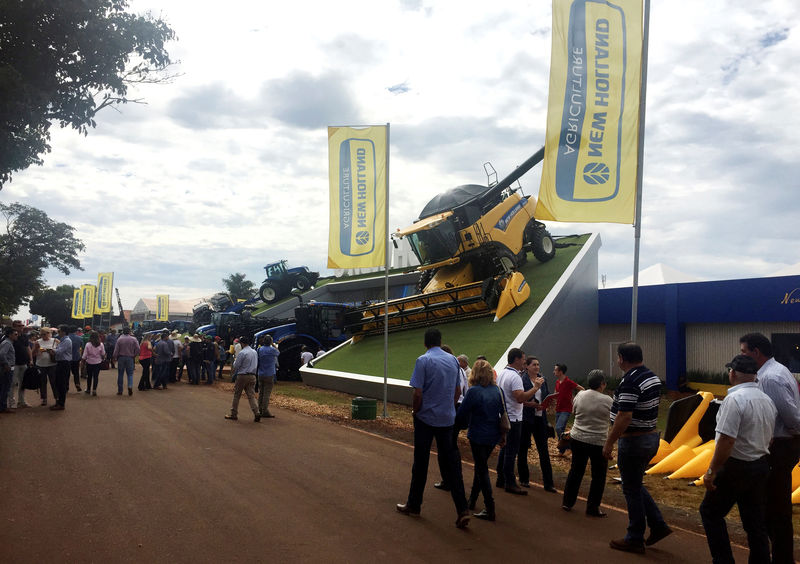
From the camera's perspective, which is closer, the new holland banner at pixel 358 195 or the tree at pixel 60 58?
the tree at pixel 60 58

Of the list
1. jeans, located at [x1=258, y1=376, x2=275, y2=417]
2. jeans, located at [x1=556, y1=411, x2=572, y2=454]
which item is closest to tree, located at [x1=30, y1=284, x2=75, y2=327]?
jeans, located at [x1=258, y1=376, x2=275, y2=417]

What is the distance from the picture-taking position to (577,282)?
20844mm

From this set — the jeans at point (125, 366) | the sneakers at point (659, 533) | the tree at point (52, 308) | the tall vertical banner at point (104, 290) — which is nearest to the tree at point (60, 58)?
the jeans at point (125, 366)

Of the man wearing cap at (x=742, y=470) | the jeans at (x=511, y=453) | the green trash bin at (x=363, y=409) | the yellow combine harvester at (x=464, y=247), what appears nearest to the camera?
the man wearing cap at (x=742, y=470)

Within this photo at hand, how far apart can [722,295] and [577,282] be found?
444cm

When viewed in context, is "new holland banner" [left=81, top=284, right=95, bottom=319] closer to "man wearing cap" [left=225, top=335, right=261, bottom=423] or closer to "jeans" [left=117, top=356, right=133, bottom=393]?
"jeans" [left=117, top=356, right=133, bottom=393]

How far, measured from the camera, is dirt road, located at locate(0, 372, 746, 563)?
5051 mm

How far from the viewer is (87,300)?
4641 centimetres

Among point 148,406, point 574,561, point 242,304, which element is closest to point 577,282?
point 148,406

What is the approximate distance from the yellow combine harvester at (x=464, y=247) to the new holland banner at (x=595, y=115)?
1099 cm

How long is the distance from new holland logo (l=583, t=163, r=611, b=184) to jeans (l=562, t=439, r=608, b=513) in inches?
156

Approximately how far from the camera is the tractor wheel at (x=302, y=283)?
40.7m

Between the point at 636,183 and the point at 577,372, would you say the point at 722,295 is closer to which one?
the point at 577,372

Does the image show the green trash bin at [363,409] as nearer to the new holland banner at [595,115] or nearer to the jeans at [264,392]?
the jeans at [264,392]
